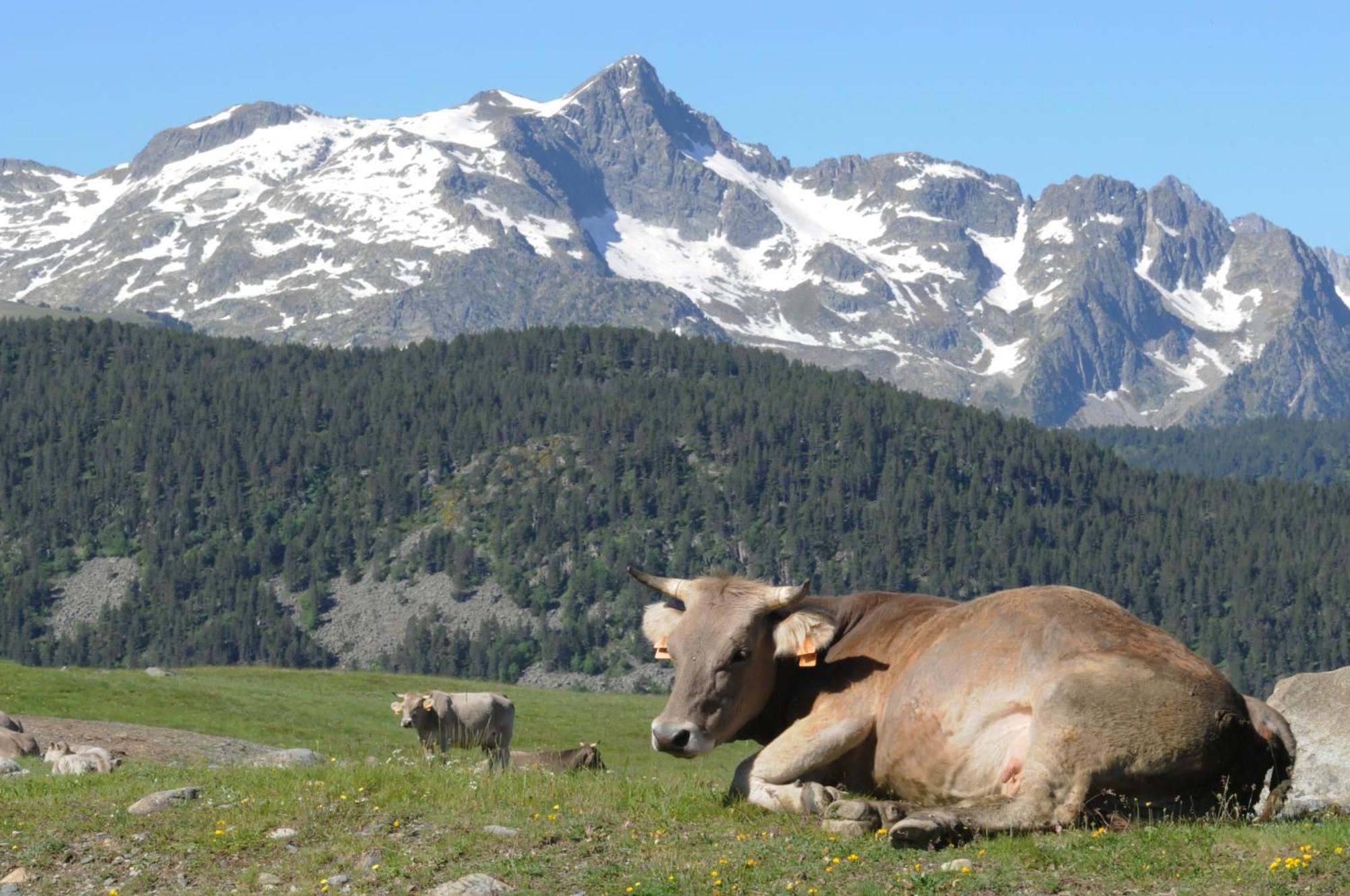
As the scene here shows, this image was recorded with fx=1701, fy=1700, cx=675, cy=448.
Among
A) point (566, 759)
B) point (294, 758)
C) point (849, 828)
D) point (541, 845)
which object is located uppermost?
point (849, 828)

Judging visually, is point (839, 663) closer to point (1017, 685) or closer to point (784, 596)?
point (784, 596)

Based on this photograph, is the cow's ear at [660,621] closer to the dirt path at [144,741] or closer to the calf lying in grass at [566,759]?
the calf lying in grass at [566,759]

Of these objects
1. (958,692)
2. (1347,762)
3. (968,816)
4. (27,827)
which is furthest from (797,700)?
(1347,762)

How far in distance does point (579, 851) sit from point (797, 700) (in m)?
3.84

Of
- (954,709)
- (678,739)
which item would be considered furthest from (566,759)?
(954,709)

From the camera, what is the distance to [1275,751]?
17406mm

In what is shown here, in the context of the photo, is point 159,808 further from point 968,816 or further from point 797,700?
point 968,816

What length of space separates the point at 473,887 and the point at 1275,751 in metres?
8.26

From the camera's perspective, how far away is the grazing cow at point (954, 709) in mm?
16297

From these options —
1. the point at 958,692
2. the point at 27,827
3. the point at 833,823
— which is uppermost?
the point at 958,692

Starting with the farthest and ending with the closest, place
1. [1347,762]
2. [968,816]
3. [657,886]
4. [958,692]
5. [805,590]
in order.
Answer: [1347,762]
[805,590]
[958,692]
[968,816]
[657,886]

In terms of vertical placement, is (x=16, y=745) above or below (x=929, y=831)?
below

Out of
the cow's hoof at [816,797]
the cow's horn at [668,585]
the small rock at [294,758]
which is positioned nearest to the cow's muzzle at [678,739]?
the cow's hoof at [816,797]

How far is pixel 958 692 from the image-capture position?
58.2ft
